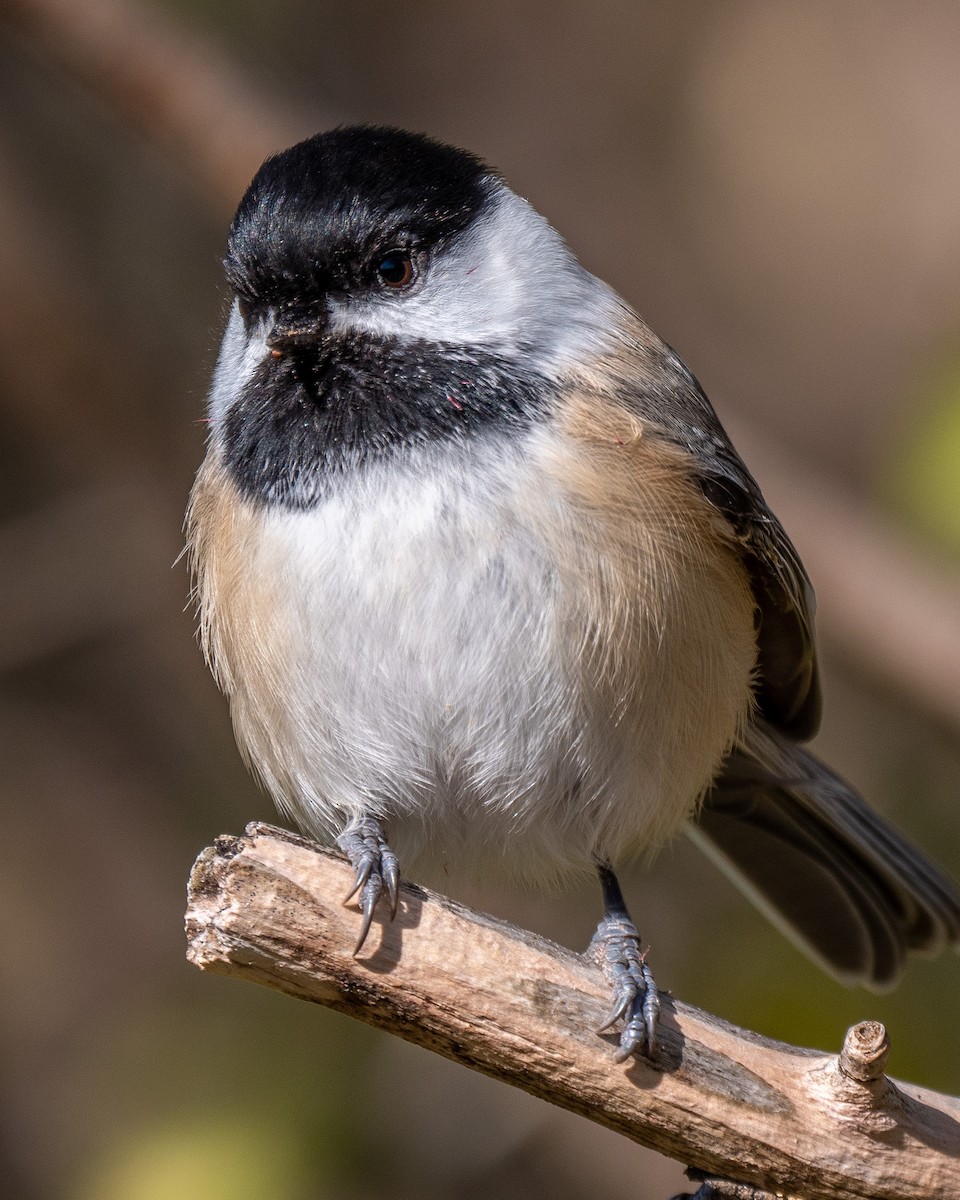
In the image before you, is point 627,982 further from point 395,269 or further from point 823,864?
point 395,269

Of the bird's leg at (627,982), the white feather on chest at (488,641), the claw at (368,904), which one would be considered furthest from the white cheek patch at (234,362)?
the bird's leg at (627,982)

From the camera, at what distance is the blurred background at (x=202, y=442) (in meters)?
2.95

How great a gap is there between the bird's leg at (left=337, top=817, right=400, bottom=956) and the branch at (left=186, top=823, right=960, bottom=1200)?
0.07 ft

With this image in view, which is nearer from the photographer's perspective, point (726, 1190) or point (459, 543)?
point (726, 1190)

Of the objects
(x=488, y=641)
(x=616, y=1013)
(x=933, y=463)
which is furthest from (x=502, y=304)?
(x=616, y=1013)

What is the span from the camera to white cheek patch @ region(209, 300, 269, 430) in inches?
87.0

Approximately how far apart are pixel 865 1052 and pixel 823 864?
3.87 ft

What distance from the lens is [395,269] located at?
214 centimetres

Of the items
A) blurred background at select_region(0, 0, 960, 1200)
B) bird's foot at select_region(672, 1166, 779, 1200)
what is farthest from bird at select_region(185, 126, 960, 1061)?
blurred background at select_region(0, 0, 960, 1200)

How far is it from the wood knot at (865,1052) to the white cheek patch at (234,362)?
1.36 meters

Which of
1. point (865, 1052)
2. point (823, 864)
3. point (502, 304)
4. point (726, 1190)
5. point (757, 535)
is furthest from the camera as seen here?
point (823, 864)

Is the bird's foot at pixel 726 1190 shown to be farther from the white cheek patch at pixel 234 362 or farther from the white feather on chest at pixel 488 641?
the white cheek patch at pixel 234 362

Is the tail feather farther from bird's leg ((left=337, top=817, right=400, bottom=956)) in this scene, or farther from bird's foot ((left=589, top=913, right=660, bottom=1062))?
bird's leg ((left=337, top=817, right=400, bottom=956))

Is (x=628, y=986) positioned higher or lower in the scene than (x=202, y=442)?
lower
